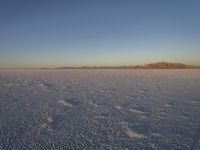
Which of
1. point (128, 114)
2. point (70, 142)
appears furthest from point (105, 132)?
point (128, 114)

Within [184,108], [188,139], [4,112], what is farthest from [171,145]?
[4,112]

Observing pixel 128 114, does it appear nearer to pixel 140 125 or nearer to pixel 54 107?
pixel 140 125

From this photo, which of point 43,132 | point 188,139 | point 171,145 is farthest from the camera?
point 43,132

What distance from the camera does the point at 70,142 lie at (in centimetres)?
219

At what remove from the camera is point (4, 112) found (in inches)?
134

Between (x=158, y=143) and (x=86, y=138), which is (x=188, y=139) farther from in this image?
(x=86, y=138)

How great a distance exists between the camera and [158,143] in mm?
2154

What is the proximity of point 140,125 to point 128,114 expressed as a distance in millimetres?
596

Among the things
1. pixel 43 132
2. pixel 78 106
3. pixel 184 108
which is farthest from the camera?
pixel 78 106

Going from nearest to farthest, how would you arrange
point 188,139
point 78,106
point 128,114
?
point 188,139 → point 128,114 → point 78,106

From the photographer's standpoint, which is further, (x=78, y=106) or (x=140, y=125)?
(x=78, y=106)

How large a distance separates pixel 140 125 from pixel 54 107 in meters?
1.91

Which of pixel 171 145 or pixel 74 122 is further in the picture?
pixel 74 122

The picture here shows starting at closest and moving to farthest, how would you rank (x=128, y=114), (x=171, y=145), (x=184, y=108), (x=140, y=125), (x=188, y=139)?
(x=171, y=145), (x=188, y=139), (x=140, y=125), (x=128, y=114), (x=184, y=108)
